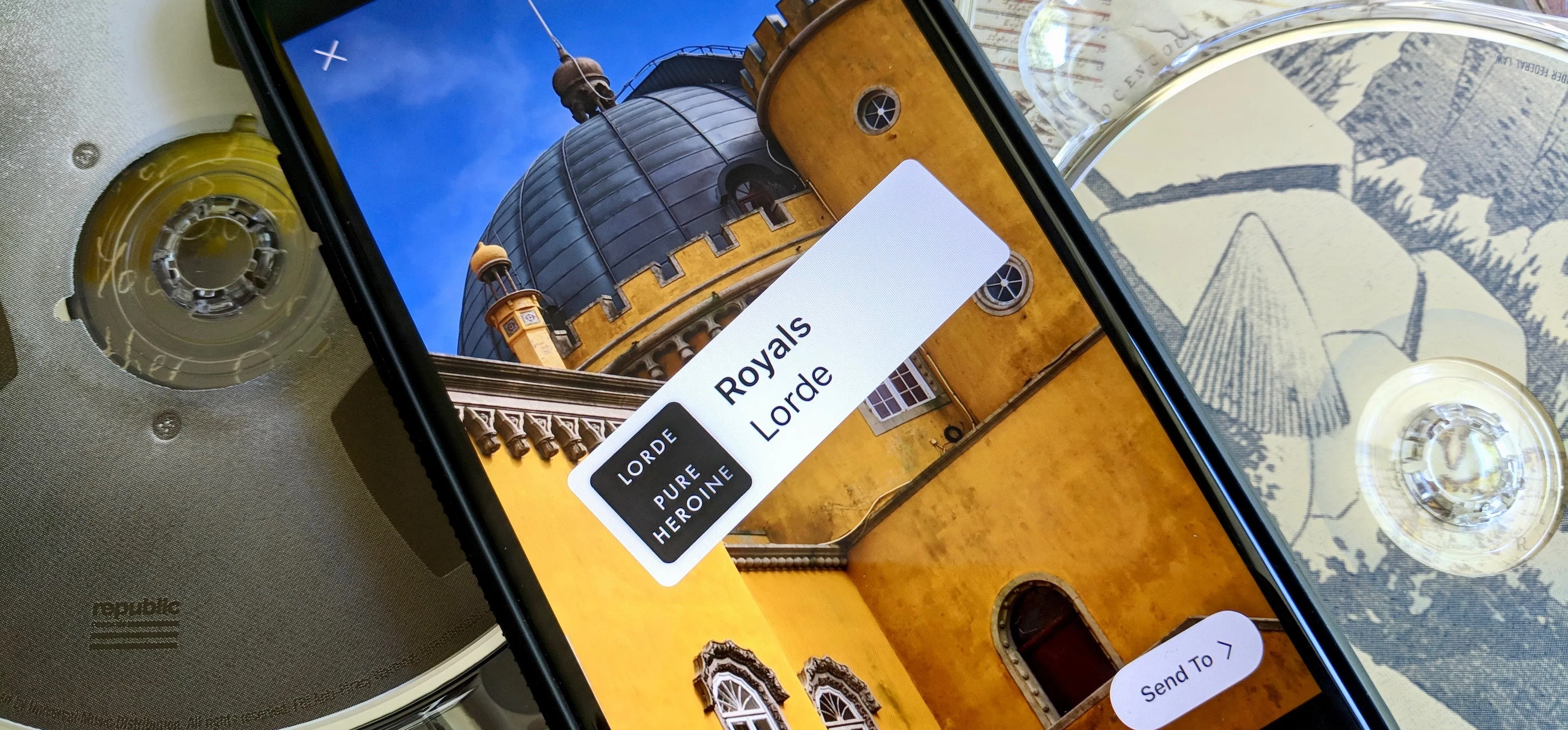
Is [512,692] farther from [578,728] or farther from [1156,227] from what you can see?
[1156,227]

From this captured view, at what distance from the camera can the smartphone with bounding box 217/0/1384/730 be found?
2.38ft

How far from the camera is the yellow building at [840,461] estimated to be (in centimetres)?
72

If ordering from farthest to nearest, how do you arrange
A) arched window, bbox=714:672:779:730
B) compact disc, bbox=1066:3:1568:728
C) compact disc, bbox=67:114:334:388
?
1. compact disc, bbox=1066:3:1568:728
2. compact disc, bbox=67:114:334:388
3. arched window, bbox=714:672:779:730

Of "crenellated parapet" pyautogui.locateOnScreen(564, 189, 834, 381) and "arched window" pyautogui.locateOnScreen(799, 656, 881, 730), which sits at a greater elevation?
"crenellated parapet" pyautogui.locateOnScreen(564, 189, 834, 381)

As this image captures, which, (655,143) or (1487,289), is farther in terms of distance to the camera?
(1487,289)

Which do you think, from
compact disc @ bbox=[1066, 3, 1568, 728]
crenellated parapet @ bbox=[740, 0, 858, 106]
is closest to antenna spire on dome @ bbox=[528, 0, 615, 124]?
crenellated parapet @ bbox=[740, 0, 858, 106]

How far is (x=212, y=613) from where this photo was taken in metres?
0.80

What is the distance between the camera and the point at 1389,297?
103 centimetres

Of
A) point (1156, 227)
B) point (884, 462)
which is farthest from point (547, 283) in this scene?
point (1156, 227)

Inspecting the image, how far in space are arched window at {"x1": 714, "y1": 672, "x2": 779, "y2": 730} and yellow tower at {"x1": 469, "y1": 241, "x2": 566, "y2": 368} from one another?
246 millimetres

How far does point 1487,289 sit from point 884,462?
684 mm

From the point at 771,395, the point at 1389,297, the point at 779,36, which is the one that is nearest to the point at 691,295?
the point at 771,395

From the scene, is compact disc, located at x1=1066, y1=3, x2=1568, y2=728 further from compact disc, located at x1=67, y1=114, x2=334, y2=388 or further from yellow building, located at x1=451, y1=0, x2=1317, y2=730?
compact disc, located at x1=67, y1=114, x2=334, y2=388

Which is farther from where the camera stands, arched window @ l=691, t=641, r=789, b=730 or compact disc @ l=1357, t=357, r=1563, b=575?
compact disc @ l=1357, t=357, r=1563, b=575
